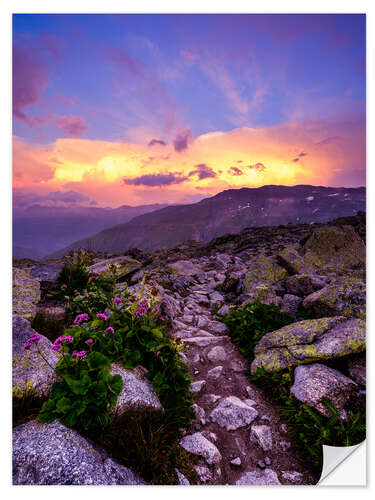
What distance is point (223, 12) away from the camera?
4223mm

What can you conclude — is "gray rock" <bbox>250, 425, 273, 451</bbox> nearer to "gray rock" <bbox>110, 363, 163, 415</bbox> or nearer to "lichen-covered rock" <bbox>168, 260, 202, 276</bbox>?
"gray rock" <bbox>110, 363, 163, 415</bbox>

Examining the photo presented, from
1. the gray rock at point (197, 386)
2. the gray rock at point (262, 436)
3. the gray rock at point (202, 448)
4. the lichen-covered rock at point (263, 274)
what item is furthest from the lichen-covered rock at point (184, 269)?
the gray rock at point (202, 448)

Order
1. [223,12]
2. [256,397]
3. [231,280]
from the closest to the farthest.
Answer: [256,397], [223,12], [231,280]

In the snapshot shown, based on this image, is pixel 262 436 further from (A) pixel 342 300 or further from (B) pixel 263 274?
(B) pixel 263 274

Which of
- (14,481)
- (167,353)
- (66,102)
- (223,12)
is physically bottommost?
(14,481)

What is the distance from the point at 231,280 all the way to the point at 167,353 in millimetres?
5085

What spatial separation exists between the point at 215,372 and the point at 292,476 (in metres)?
1.74

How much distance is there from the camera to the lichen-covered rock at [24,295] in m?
4.30

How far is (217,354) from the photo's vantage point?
4.93 metres

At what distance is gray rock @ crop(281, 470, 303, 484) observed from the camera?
2.87 m

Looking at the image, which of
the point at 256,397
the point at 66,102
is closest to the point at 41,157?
the point at 66,102

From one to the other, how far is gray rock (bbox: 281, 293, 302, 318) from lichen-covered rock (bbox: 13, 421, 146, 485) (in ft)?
14.7

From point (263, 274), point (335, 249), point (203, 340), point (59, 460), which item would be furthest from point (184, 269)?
point (59, 460)
